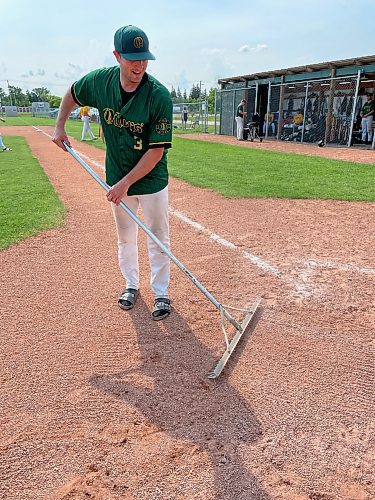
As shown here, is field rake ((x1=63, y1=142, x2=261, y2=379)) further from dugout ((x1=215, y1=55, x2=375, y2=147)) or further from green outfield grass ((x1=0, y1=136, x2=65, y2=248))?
dugout ((x1=215, y1=55, x2=375, y2=147))

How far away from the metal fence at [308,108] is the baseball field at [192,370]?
14980 millimetres

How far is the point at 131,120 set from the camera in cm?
310

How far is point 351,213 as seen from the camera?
681cm

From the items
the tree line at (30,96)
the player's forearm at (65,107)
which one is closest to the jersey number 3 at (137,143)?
the player's forearm at (65,107)

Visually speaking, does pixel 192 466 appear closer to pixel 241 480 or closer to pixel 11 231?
pixel 241 480

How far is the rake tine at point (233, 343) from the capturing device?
2793 mm

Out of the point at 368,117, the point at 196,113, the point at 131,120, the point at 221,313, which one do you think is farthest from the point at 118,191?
the point at 196,113

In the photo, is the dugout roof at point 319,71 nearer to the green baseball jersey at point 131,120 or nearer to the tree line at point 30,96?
the green baseball jersey at point 131,120

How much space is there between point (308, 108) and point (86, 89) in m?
20.7

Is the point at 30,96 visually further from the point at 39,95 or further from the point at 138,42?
the point at 138,42

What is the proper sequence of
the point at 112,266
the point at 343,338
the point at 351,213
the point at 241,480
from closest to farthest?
the point at 241,480 < the point at 343,338 < the point at 112,266 < the point at 351,213

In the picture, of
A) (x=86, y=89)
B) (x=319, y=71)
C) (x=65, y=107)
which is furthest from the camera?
(x=319, y=71)

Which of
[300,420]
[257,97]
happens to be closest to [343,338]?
[300,420]

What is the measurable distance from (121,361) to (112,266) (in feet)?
6.06
